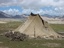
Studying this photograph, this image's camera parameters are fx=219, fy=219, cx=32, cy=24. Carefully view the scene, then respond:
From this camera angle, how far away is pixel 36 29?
3525 centimetres

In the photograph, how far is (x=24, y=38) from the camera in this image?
1218 inches

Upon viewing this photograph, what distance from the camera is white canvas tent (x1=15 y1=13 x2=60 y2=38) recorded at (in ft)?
115

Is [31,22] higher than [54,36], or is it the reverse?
[31,22]

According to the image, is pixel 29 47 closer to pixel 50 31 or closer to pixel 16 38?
pixel 16 38

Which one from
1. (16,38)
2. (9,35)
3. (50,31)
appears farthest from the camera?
(50,31)

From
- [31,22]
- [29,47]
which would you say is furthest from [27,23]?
[29,47]

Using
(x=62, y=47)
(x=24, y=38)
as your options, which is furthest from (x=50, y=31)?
(x=62, y=47)

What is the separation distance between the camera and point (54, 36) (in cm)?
3525

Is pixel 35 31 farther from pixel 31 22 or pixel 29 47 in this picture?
pixel 29 47

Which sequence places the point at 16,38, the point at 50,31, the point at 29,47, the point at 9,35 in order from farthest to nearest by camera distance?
the point at 50,31
the point at 9,35
the point at 16,38
the point at 29,47

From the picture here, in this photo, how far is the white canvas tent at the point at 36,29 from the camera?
115 feet

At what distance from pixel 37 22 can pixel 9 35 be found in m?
5.47

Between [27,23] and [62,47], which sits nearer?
[62,47]

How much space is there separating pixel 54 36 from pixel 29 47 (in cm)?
Result: 1234
